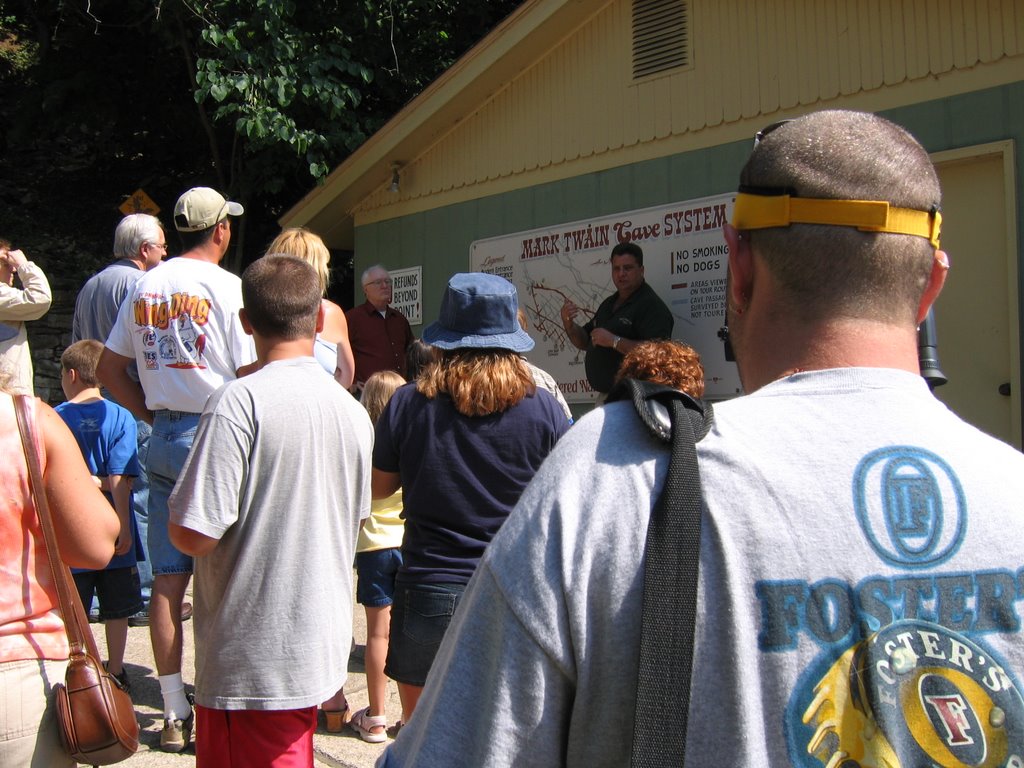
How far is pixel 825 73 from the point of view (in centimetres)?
666

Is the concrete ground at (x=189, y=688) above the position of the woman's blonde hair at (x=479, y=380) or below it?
below

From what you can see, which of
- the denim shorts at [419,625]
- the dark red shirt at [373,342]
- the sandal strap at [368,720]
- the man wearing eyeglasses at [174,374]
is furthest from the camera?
the dark red shirt at [373,342]

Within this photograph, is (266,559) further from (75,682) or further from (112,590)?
(112,590)

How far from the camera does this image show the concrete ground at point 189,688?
13.5 ft

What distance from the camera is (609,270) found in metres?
7.90

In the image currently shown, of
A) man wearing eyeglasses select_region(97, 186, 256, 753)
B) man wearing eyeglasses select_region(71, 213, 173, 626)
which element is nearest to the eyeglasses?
man wearing eyeglasses select_region(97, 186, 256, 753)

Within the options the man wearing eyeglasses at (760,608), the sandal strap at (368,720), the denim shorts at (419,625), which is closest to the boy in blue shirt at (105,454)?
the sandal strap at (368,720)

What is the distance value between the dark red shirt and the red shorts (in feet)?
18.5

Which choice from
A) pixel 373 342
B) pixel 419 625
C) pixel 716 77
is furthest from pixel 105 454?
pixel 716 77

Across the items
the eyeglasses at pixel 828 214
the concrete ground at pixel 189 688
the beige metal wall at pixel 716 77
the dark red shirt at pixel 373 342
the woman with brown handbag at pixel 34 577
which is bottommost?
the concrete ground at pixel 189 688

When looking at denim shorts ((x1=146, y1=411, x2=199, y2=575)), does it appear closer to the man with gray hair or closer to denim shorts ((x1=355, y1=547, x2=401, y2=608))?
denim shorts ((x1=355, y1=547, x2=401, y2=608))

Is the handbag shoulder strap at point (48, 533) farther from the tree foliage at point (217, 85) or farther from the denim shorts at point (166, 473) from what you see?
A: the tree foliage at point (217, 85)

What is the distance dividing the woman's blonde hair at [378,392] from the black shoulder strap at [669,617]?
11.7ft

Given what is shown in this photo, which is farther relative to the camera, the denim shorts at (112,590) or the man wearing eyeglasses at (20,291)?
the man wearing eyeglasses at (20,291)
